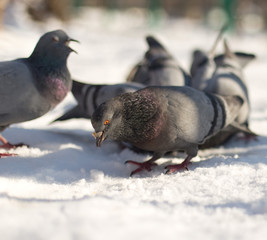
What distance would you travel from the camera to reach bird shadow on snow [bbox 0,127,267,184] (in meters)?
2.25

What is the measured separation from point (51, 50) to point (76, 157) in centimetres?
80

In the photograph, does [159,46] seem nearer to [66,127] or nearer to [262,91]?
[66,127]

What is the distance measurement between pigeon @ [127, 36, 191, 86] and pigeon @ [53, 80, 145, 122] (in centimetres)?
39

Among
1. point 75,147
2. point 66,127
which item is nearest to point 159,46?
point 66,127

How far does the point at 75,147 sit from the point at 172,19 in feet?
56.2

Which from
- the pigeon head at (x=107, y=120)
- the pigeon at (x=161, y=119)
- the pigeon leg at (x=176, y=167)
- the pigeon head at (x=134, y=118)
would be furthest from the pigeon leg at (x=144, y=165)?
the pigeon head at (x=107, y=120)

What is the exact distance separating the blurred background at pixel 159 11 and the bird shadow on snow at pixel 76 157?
8.52 metres

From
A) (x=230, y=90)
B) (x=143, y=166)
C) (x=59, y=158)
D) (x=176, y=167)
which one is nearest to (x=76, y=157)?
(x=59, y=158)

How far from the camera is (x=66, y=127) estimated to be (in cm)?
360

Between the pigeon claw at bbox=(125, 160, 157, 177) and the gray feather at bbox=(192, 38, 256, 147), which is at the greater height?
the gray feather at bbox=(192, 38, 256, 147)

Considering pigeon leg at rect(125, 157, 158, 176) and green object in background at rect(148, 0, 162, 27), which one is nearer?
pigeon leg at rect(125, 157, 158, 176)

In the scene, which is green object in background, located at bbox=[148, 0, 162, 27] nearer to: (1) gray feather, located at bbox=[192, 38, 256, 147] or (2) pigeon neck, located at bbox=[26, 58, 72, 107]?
(1) gray feather, located at bbox=[192, 38, 256, 147]

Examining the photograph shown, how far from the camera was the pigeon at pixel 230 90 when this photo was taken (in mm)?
3027

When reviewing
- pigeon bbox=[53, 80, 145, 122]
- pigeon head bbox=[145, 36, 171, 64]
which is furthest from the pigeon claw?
pigeon head bbox=[145, 36, 171, 64]
